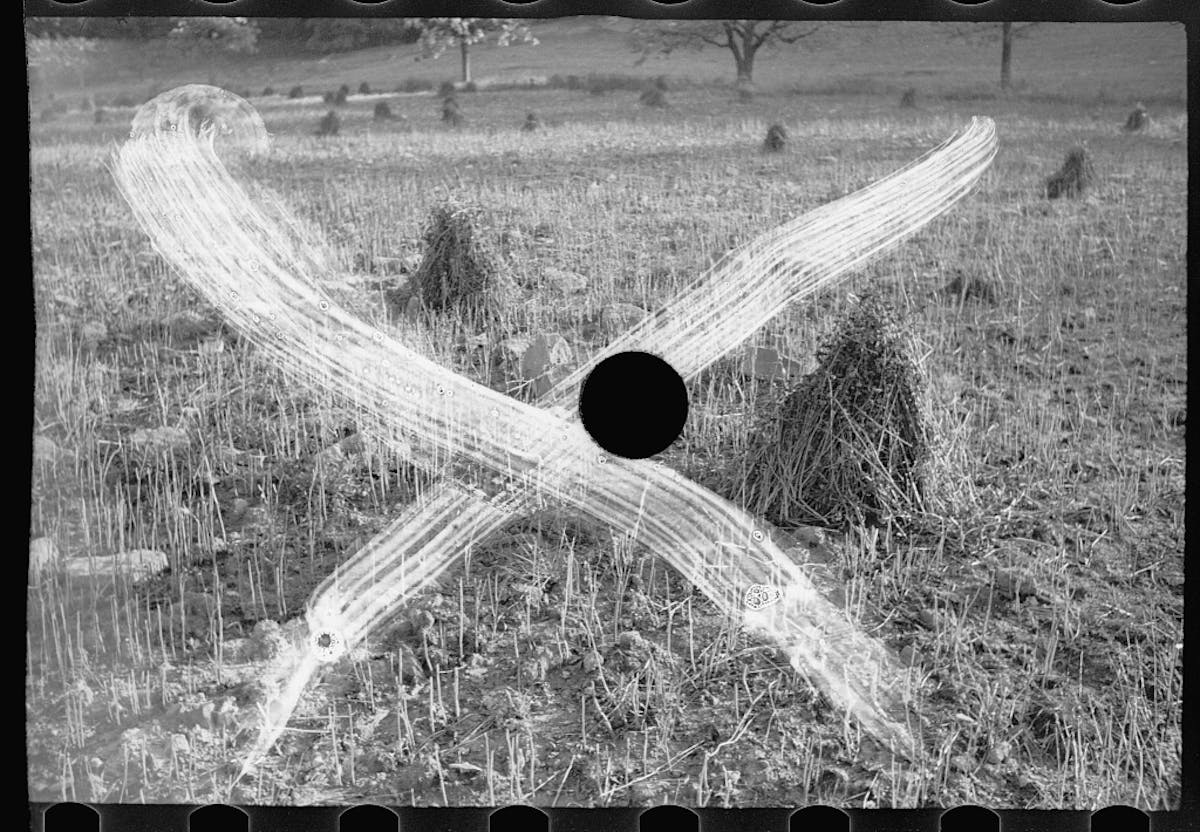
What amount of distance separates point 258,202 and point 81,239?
41 cm

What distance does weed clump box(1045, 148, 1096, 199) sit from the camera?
3.07m

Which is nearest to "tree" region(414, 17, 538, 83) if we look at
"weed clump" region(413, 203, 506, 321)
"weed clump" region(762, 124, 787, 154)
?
"weed clump" region(413, 203, 506, 321)

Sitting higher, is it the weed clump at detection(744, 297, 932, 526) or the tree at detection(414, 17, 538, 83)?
the tree at detection(414, 17, 538, 83)

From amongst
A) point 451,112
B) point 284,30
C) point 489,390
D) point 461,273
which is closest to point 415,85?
point 451,112

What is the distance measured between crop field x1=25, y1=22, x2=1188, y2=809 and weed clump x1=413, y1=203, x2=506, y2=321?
4 cm

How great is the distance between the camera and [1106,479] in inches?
120

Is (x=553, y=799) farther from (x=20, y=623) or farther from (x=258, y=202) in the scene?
(x=258, y=202)

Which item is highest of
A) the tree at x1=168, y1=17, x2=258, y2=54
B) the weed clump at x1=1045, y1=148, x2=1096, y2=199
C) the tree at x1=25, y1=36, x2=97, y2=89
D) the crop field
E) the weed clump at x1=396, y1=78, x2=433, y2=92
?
the tree at x1=168, y1=17, x2=258, y2=54

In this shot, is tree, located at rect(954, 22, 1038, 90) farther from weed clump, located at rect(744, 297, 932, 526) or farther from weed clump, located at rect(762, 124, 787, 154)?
weed clump, located at rect(744, 297, 932, 526)

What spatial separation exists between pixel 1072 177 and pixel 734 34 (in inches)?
33.4

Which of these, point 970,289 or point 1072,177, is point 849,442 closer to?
point 970,289

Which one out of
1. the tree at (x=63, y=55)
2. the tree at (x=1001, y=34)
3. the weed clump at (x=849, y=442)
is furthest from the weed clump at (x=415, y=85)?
the tree at (x=1001, y=34)

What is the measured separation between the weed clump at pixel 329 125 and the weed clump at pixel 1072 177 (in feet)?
5.40

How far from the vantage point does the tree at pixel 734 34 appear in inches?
120
